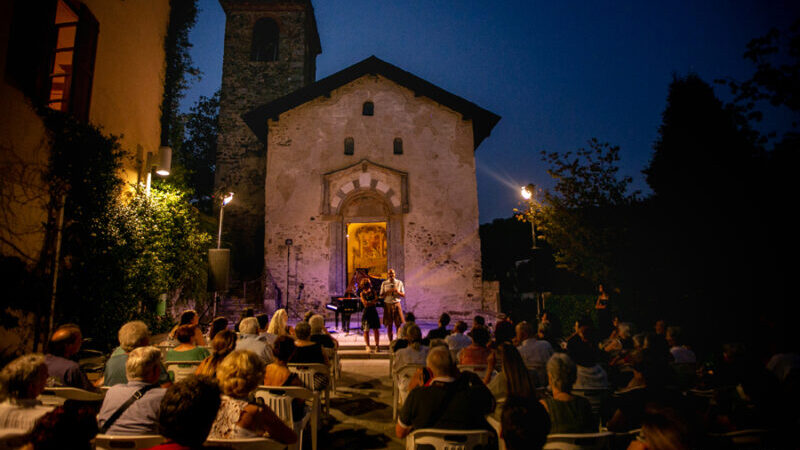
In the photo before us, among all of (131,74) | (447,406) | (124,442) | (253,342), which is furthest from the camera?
(131,74)

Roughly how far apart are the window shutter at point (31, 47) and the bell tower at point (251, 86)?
400 inches

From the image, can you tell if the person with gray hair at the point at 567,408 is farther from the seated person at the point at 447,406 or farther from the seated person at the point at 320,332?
the seated person at the point at 320,332

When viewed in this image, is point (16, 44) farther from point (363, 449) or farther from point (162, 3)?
point (363, 449)

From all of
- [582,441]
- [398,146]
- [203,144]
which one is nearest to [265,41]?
[203,144]

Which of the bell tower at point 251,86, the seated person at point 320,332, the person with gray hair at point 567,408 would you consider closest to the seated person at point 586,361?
the person with gray hair at point 567,408

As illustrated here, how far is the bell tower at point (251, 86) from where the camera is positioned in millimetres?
16750

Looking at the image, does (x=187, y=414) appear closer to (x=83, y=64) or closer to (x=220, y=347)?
(x=220, y=347)

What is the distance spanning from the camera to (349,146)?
565 inches

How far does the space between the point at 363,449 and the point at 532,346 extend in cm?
221

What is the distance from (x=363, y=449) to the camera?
4.08 meters

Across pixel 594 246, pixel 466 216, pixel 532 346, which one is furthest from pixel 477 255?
pixel 532 346

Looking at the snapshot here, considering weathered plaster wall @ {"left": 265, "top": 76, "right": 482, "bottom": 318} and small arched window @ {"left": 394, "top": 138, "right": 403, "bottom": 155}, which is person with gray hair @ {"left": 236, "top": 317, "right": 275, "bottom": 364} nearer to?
weathered plaster wall @ {"left": 265, "top": 76, "right": 482, "bottom": 318}

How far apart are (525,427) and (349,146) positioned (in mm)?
12859

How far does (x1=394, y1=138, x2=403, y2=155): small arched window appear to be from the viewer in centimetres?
1429
